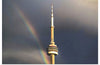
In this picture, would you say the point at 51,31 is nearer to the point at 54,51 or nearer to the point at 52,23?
the point at 52,23

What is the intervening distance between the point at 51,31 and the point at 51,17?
8.02 metres

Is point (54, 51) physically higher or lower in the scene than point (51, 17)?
lower

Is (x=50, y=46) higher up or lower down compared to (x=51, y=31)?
lower down

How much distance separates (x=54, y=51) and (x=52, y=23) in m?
17.9

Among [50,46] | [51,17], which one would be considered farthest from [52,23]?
[50,46]

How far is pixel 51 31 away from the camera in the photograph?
137m

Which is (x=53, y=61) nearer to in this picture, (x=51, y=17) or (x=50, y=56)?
(x=50, y=56)

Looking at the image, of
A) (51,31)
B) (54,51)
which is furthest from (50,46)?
(51,31)

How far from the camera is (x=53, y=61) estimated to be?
128500mm

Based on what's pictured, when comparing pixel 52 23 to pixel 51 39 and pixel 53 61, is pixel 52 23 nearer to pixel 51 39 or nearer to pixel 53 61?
pixel 51 39

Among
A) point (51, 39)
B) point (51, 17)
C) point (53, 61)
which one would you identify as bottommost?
point (53, 61)

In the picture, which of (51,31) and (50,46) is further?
(51,31)

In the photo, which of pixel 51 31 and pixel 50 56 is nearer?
pixel 50 56

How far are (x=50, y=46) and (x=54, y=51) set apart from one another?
11.1ft
